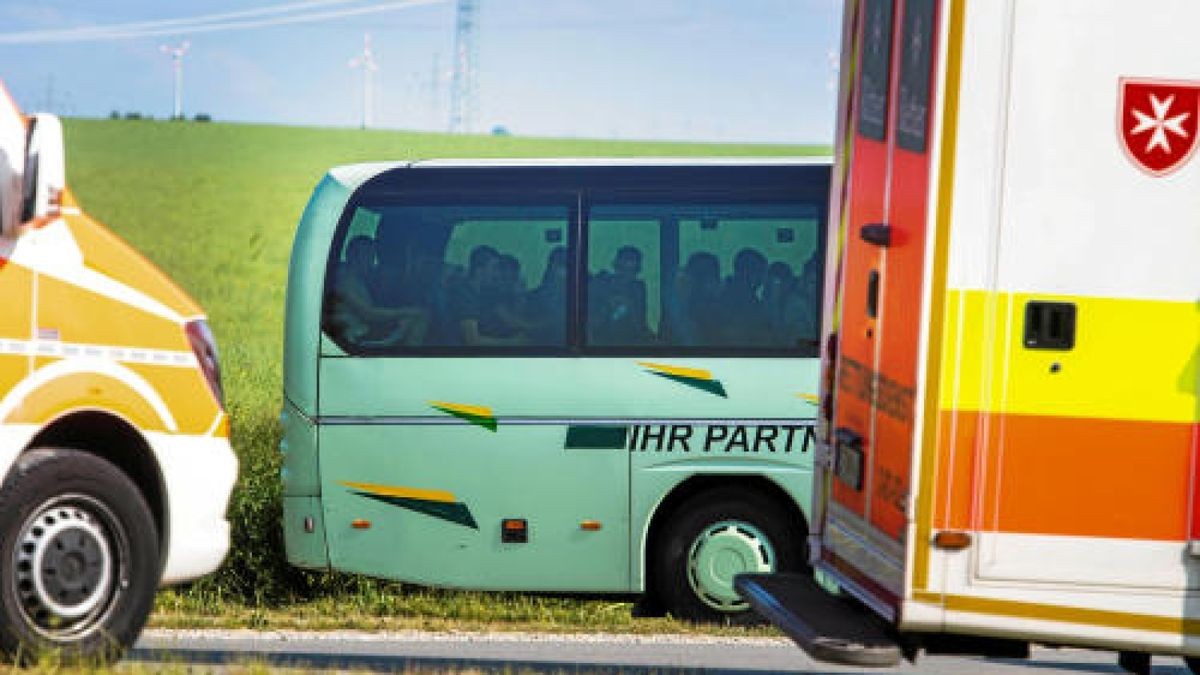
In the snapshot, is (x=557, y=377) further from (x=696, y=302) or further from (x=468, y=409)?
(x=696, y=302)

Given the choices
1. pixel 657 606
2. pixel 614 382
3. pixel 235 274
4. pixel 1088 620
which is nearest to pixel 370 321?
pixel 614 382

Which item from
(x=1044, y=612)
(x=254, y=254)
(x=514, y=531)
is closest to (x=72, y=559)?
(x=1044, y=612)

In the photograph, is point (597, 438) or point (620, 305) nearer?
point (597, 438)

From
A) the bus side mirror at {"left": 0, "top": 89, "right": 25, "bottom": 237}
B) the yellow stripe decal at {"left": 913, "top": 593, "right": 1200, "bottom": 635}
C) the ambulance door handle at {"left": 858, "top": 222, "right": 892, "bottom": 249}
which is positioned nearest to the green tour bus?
the ambulance door handle at {"left": 858, "top": 222, "right": 892, "bottom": 249}

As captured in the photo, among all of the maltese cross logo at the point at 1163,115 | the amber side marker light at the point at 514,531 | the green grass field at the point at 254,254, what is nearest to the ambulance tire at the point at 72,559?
the green grass field at the point at 254,254

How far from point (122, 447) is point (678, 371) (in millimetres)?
4524

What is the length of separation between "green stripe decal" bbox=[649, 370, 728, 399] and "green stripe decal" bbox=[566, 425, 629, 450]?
1.21ft

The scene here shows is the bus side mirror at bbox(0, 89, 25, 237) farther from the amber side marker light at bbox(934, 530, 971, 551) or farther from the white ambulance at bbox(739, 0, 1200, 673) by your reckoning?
the amber side marker light at bbox(934, 530, 971, 551)

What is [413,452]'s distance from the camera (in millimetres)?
13383

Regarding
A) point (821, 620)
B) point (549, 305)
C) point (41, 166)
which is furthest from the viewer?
point (549, 305)

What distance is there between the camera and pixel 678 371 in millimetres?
13414

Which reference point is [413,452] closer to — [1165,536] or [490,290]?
[490,290]

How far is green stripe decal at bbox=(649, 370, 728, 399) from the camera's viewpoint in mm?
13344

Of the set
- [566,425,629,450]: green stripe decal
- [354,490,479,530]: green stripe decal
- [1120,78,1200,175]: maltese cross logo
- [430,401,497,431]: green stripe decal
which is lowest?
[354,490,479,530]: green stripe decal
